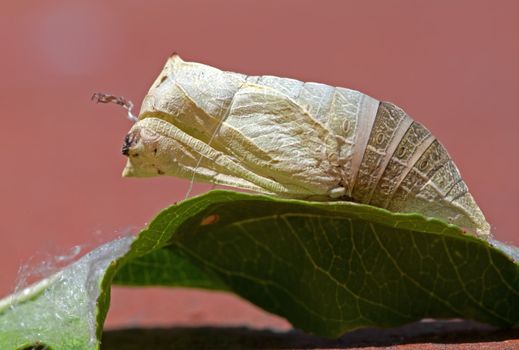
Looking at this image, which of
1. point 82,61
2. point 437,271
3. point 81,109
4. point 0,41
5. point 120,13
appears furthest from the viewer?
point 120,13

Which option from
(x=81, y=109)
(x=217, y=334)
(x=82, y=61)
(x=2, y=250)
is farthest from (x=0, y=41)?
(x=217, y=334)

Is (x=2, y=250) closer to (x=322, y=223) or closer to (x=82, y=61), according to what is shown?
(x=322, y=223)

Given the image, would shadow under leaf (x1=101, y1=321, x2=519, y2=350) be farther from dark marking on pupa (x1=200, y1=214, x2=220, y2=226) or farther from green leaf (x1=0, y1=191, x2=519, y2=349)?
dark marking on pupa (x1=200, y1=214, x2=220, y2=226)

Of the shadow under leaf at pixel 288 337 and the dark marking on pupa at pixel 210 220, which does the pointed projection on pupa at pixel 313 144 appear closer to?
the dark marking on pupa at pixel 210 220

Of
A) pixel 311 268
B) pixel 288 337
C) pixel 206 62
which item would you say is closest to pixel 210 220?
pixel 311 268

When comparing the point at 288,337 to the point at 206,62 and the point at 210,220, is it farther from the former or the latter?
the point at 206,62
